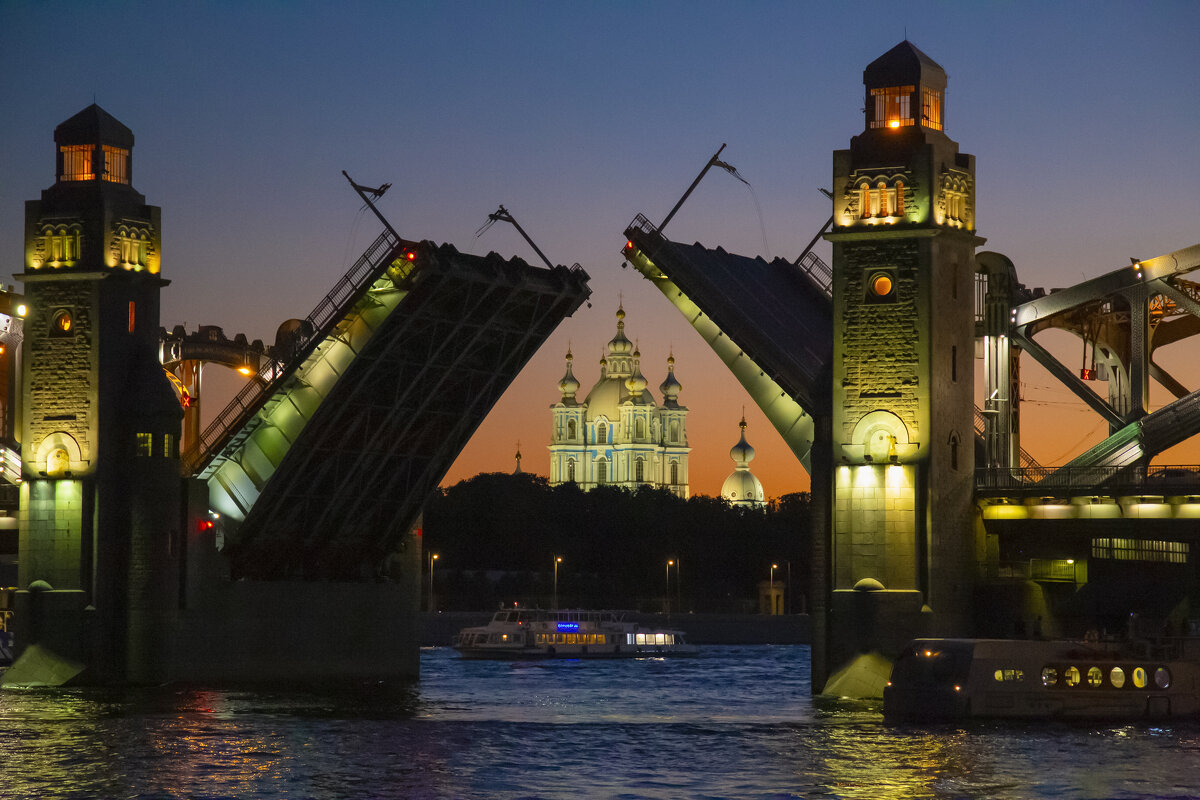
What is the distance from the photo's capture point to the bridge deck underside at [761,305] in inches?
1929

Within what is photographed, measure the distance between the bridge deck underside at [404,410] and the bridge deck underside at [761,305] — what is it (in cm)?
214

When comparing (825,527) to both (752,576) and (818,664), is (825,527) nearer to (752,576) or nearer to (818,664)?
(818,664)

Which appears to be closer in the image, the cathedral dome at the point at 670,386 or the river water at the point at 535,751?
the river water at the point at 535,751

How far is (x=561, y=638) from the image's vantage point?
277 feet

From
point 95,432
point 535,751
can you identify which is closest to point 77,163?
point 95,432

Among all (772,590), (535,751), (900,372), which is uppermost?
(900,372)

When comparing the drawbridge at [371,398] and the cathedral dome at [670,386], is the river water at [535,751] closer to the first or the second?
the drawbridge at [371,398]

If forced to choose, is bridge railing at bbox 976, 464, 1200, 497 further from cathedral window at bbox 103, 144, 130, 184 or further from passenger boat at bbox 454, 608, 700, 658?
passenger boat at bbox 454, 608, 700, 658

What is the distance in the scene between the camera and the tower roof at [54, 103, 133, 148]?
50938 mm

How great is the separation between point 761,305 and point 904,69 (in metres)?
6.70

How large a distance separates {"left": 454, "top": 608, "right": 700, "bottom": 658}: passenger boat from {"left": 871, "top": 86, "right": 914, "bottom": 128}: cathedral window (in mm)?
39953

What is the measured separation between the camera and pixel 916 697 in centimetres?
4169

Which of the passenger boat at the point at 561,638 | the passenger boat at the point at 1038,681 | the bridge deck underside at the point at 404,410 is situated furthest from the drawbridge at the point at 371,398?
the passenger boat at the point at 561,638

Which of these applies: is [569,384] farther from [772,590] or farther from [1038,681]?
[1038,681]
